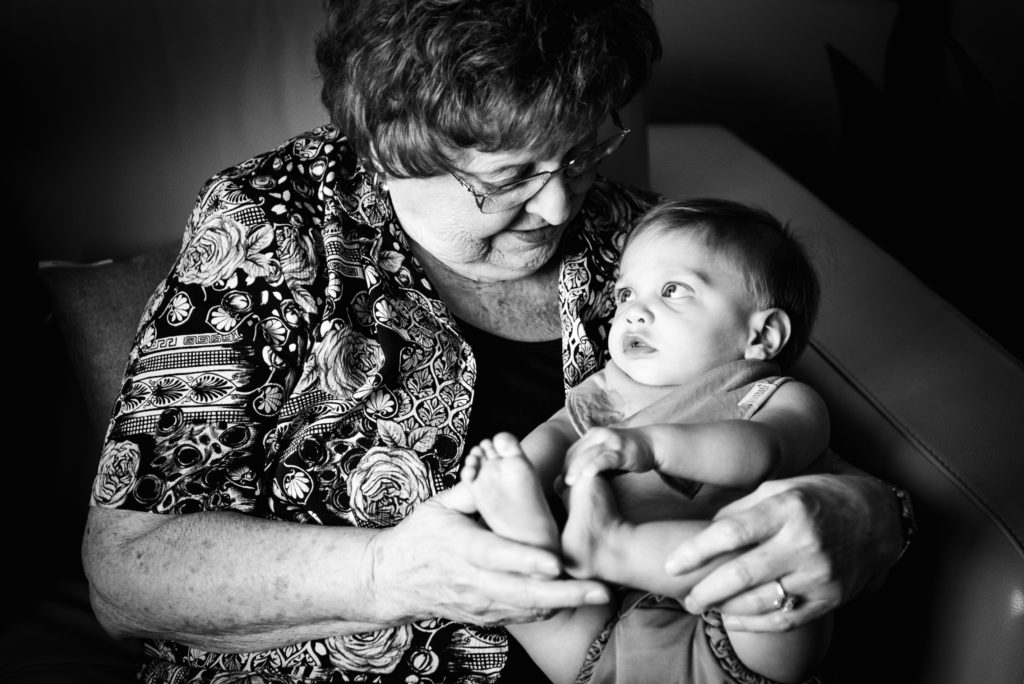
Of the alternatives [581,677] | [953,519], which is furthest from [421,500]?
[953,519]

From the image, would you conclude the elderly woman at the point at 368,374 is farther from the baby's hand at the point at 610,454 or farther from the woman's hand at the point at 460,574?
the baby's hand at the point at 610,454

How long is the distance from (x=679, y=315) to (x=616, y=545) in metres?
0.37

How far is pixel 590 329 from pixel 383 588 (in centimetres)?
53

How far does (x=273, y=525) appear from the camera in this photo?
1163mm

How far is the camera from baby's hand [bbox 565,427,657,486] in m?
0.91

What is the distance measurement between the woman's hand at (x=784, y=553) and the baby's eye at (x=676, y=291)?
0.29 meters

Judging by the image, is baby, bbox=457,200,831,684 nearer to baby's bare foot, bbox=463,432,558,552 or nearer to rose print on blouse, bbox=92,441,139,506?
baby's bare foot, bbox=463,432,558,552

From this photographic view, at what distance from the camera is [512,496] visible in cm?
92

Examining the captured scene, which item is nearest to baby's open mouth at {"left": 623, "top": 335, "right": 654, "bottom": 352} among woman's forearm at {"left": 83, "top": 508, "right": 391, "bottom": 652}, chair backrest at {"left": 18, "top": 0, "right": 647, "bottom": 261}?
woman's forearm at {"left": 83, "top": 508, "right": 391, "bottom": 652}

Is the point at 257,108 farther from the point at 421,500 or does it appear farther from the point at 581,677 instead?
the point at 581,677

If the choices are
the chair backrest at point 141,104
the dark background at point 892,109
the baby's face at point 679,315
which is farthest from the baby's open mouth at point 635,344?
the dark background at point 892,109

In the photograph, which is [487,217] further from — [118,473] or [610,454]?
[118,473]

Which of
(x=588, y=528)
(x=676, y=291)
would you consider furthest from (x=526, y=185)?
(x=588, y=528)

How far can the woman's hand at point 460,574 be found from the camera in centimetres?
92
